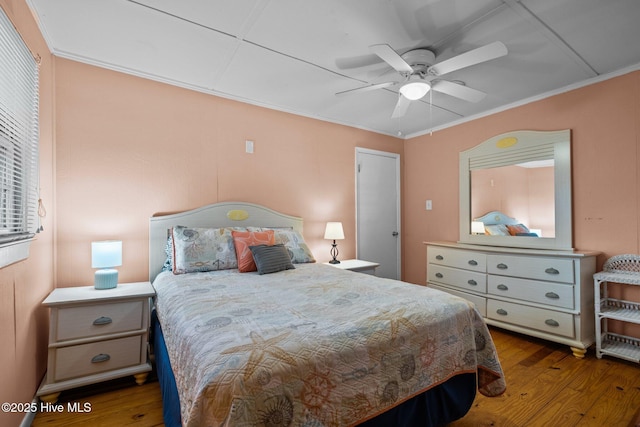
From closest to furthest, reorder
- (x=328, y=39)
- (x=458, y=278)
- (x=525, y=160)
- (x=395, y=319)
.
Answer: (x=395, y=319), (x=328, y=39), (x=525, y=160), (x=458, y=278)

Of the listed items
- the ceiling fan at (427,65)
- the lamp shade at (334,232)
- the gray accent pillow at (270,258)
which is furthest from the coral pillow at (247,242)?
the ceiling fan at (427,65)

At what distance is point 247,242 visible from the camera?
8.47ft

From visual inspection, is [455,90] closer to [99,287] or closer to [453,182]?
[453,182]

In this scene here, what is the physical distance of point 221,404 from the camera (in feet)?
2.85

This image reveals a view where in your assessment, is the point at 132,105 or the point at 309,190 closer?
the point at 132,105

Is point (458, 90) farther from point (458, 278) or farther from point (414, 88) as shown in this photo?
point (458, 278)

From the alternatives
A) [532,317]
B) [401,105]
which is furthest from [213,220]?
[532,317]

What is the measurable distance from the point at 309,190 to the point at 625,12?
9.29 ft

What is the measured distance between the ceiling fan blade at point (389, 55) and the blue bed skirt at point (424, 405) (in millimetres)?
1865

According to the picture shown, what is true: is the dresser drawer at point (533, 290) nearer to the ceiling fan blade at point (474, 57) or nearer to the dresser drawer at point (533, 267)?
the dresser drawer at point (533, 267)

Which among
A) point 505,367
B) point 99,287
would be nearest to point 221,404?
point 99,287

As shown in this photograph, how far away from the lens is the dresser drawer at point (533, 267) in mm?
2531

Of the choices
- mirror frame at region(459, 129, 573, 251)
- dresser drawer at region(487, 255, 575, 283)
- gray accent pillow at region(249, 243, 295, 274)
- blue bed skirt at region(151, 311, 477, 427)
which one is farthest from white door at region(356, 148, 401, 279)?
blue bed skirt at region(151, 311, 477, 427)

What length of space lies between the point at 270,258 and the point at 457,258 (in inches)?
84.9
